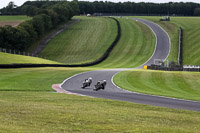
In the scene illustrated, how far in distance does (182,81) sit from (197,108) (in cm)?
2067

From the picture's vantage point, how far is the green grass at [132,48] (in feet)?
274

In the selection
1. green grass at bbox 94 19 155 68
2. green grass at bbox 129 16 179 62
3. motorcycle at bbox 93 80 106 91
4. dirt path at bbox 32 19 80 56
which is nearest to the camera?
motorcycle at bbox 93 80 106 91

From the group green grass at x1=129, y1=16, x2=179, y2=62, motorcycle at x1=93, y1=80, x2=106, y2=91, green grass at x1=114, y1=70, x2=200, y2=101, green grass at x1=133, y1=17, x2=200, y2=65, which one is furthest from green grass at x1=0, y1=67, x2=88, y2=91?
green grass at x1=129, y1=16, x2=179, y2=62

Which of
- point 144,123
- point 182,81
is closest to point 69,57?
point 182,81

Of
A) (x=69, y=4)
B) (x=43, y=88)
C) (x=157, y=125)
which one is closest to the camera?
(x=157, y=125)

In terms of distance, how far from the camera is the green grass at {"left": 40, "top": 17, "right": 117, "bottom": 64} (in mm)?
93500


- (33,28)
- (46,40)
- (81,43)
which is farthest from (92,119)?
(46,40)

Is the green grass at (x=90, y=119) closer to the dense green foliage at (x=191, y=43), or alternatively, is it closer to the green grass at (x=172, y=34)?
the dense green foliage at (x=191, y=43)

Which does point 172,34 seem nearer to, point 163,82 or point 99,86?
point 163,82

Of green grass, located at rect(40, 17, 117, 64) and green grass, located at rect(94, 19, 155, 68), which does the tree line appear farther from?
green grass, located at rect(94, 19, 155, 68)

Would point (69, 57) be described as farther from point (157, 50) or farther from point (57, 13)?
point (57, 13)

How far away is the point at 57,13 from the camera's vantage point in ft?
431

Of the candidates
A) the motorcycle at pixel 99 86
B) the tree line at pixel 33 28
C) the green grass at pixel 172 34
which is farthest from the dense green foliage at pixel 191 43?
the motorcycle at pixel 99 86

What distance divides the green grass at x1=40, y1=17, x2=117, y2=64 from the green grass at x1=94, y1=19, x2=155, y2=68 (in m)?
3.22
